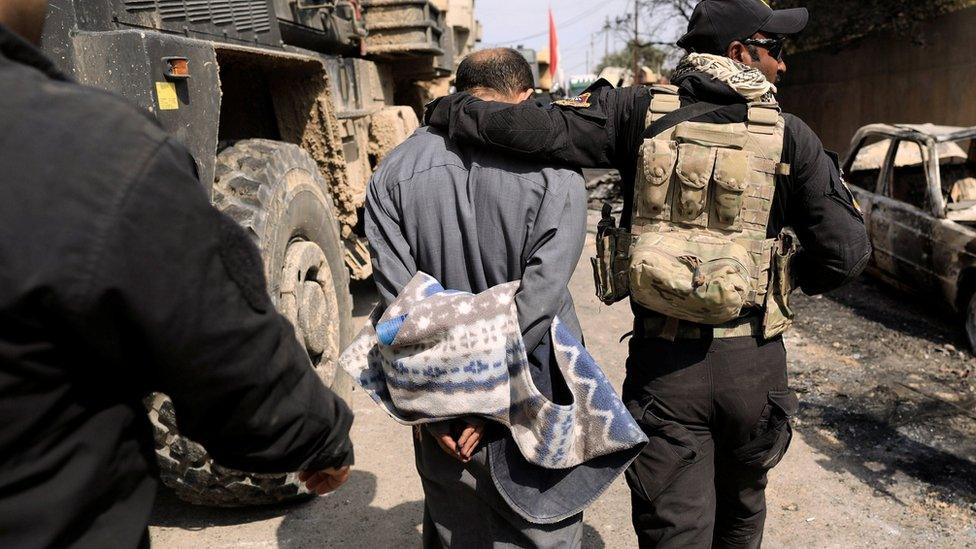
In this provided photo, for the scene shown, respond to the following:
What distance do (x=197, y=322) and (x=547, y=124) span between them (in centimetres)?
123

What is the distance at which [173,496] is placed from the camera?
140 inches

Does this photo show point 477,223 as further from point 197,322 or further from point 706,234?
point 197,322

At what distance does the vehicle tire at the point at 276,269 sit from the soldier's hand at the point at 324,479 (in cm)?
132

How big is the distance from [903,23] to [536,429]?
39.8ft

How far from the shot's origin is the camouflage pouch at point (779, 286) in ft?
7.22

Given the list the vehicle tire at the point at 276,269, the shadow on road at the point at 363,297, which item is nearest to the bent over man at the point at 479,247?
the vehicle tire at the point at 276,269

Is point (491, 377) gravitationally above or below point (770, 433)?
above

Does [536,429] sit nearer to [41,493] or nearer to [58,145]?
[41,493]

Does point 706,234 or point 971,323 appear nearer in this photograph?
point 706,234

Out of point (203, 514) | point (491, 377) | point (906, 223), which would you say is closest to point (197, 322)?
point (491, 377)

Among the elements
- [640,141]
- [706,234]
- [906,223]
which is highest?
[640,141]

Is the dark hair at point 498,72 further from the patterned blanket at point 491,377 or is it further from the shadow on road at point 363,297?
the shadow on road at point 363,297

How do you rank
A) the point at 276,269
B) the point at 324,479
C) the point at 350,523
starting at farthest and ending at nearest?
1. the point at 350,523
2. the point at 276,269
3. the point at 324,479

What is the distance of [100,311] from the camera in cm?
96
